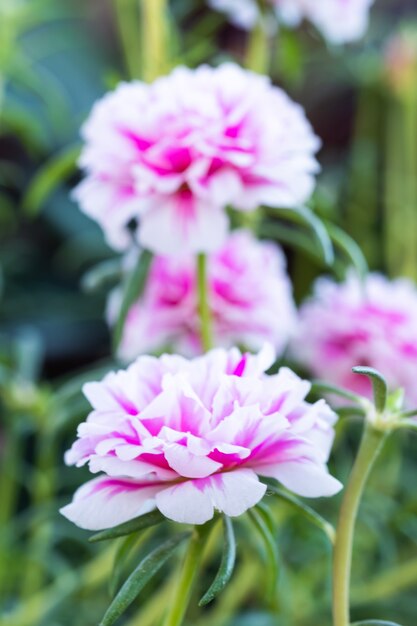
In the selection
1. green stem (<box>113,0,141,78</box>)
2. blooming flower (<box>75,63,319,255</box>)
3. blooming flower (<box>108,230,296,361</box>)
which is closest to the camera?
blooming flower (<box>75,63,319,255</box>)

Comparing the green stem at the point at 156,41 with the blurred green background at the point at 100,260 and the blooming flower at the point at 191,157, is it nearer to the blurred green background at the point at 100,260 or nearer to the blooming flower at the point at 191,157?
the blurred green background at the point at 100,260

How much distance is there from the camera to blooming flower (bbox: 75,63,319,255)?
0.44m

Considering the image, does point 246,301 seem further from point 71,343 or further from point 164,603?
point 71,343

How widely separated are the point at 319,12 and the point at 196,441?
16.1 inches

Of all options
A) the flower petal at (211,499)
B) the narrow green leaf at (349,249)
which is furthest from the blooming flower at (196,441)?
the narrow green leaf at (349,249)

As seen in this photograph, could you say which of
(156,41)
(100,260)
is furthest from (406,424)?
(100,260)

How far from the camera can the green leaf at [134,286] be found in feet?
1.62

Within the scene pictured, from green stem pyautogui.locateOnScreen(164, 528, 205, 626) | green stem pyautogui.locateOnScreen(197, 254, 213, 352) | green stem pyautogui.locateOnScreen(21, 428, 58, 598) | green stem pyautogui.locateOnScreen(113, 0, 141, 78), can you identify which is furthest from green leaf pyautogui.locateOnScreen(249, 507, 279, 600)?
green stem pyautogui.locateOnScreen(113, 0, 141, 78)

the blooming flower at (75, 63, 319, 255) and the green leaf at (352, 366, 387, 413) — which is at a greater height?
the blooming flower at (75, 63, 319, 255)

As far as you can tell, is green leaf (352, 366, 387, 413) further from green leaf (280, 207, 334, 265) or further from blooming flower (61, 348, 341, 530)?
green leaf (280, 207, 334, 265)

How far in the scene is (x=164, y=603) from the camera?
0.56 metres

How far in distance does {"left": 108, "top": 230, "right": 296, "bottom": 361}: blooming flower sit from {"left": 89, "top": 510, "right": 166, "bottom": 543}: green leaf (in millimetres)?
233

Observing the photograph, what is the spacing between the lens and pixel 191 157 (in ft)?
1.45

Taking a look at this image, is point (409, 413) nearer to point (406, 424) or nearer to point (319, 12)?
point (406, 424)
